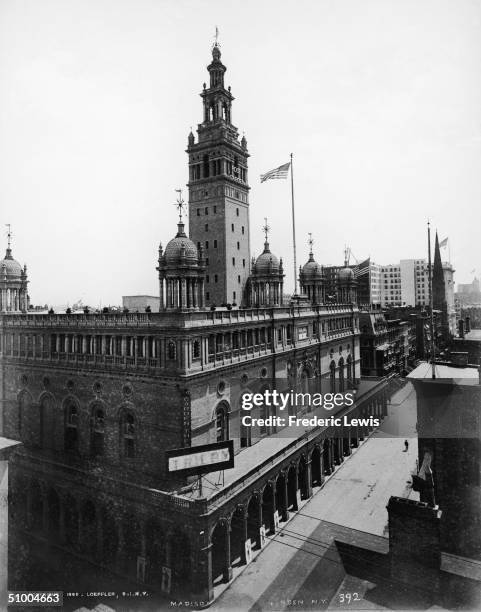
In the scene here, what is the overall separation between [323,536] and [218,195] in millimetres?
38509

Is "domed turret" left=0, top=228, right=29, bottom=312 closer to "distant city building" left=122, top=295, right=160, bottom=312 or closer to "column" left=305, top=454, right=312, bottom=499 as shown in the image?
"distant city building" left=122, top=295, right=160, bottom=312

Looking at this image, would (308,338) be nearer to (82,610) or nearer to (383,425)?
(383,425)

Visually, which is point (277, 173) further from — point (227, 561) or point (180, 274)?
point (227, 561)

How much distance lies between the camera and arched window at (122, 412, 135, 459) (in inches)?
1368

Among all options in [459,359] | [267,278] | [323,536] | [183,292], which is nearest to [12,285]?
[183,292]

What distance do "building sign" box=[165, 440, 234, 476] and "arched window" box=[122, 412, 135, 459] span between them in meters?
7.93

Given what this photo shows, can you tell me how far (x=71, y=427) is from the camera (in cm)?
3888

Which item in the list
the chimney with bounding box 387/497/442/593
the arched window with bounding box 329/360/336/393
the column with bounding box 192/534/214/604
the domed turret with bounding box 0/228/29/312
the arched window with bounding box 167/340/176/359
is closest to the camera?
the chimney with bounding box 387/497/442/593

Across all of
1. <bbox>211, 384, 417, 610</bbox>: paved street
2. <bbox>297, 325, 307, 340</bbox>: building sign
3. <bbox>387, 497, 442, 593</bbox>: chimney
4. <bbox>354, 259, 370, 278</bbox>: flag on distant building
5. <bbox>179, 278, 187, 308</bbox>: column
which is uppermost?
<bbox>354, 259, 370, 278</bbox>: flag on distant building

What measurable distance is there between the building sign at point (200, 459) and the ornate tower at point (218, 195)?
25.5 metres

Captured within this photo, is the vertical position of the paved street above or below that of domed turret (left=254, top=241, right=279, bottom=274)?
below

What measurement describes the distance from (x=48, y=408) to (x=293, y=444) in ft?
77.1

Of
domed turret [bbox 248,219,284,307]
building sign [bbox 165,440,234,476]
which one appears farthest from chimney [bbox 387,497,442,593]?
domed turret [bbox 248,219,284,307]

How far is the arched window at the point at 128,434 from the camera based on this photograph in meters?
34.8
